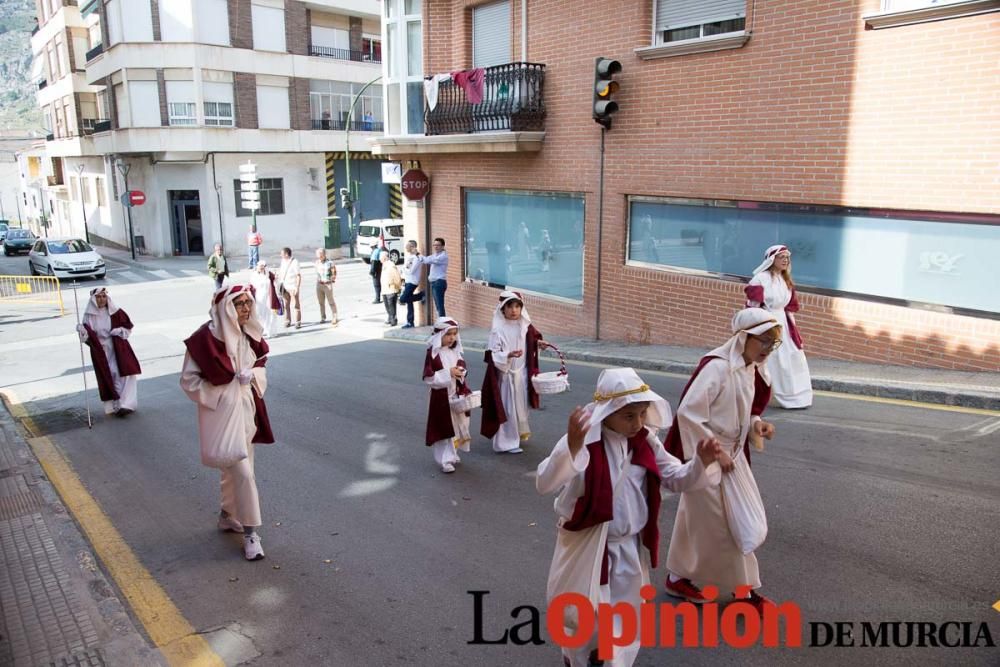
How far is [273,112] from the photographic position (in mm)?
38188

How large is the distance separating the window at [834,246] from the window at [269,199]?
28325 mm

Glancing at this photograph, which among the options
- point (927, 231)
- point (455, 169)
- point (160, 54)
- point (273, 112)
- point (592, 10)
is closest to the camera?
point (927, 231)

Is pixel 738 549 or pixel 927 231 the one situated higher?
pixel 927 231

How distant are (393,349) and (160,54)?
26467 mm

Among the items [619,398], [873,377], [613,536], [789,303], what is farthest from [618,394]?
[873,377]

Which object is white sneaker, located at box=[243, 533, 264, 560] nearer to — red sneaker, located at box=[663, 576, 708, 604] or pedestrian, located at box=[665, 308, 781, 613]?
red sneaker, located at box=[663, 576, 708, 604]

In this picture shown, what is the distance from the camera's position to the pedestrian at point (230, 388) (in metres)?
5.99

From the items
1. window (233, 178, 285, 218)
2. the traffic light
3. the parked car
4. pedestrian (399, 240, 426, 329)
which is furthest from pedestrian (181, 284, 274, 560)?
the parked car

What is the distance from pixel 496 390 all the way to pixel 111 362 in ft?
19.2

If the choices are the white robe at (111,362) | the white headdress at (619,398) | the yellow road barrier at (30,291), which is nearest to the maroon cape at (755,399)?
the white headdress at (619,398)

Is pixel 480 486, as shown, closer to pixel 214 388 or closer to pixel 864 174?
pixel 214 388

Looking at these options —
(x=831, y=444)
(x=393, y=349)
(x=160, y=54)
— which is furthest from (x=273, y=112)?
(x=831, y=444)

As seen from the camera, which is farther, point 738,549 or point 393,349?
point 393,349

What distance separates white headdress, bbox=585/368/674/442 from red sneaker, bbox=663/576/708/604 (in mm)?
1618
